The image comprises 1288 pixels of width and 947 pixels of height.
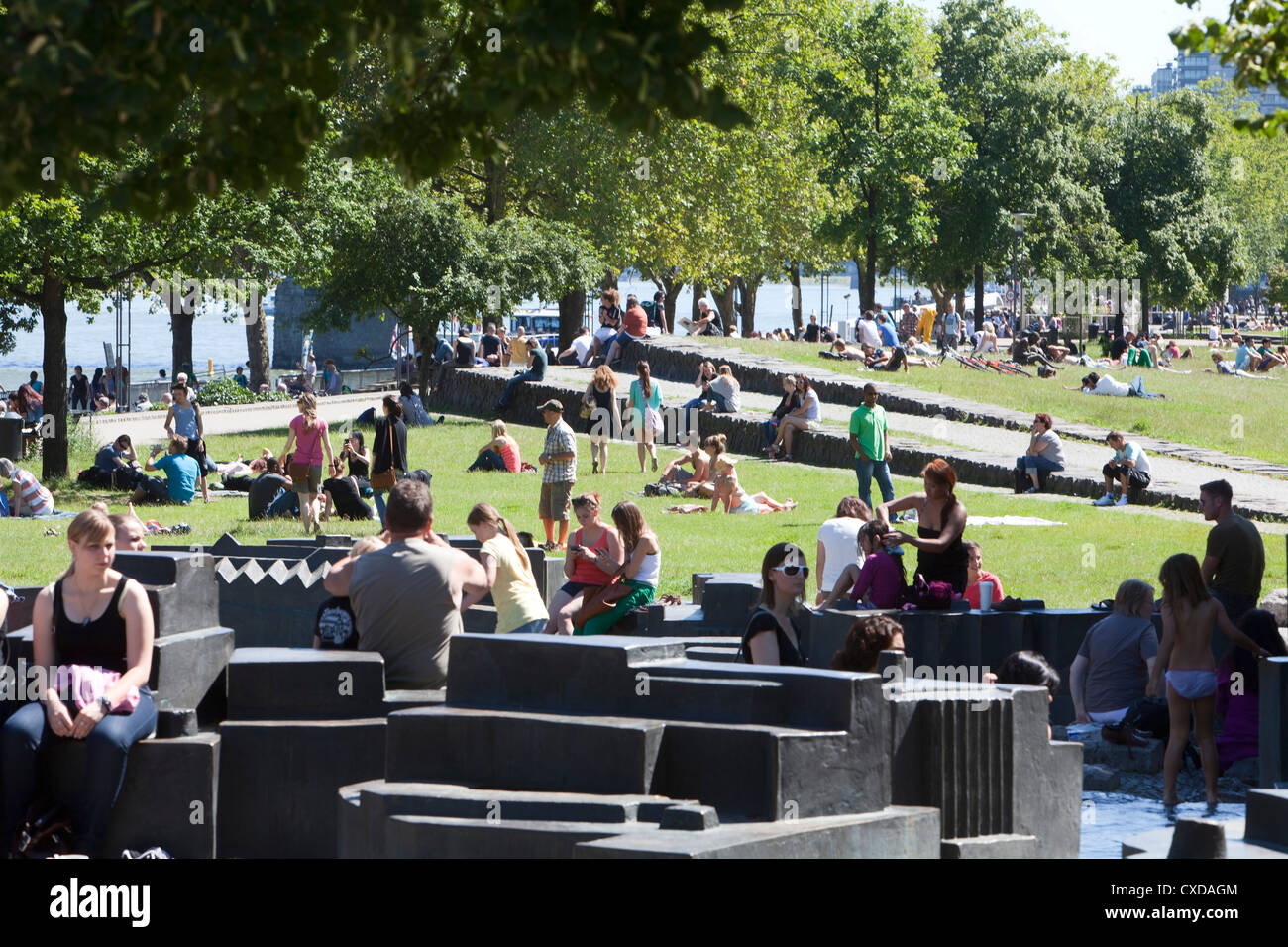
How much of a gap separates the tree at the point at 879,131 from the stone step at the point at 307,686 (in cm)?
4315

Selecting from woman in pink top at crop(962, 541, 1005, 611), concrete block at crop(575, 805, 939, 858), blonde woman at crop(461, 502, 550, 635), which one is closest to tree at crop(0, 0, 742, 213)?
concrete block at crop(575, 805, 939, 858)

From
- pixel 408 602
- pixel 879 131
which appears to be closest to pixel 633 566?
pixel 408 602

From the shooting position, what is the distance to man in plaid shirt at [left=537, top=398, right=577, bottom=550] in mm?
18875

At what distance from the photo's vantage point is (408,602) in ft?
28.2

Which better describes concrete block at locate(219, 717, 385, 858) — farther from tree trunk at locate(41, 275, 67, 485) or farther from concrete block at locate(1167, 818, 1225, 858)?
tree trunk at locate(41, 275, 67, 485)

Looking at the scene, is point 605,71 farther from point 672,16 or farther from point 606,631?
point 606,631

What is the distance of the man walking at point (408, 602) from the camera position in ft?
28.2

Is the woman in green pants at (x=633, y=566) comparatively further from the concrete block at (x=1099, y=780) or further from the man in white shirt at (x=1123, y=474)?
the man in white shirt at (x=1123, y=474)

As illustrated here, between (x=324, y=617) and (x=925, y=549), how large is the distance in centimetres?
426

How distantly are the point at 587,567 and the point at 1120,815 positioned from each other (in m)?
3.75

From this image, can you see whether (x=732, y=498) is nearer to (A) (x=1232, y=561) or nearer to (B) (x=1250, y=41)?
(A) (x=1232, y=561)

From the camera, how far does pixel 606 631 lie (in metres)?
11.7

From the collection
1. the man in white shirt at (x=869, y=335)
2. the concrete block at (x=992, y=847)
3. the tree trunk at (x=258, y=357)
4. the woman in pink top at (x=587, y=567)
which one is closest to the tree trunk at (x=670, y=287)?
the tree trunk at (x=258, y=357)

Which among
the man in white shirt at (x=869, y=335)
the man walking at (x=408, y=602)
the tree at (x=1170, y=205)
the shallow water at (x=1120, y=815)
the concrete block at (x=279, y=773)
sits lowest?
the shallow water at (x=1120, y=815)
